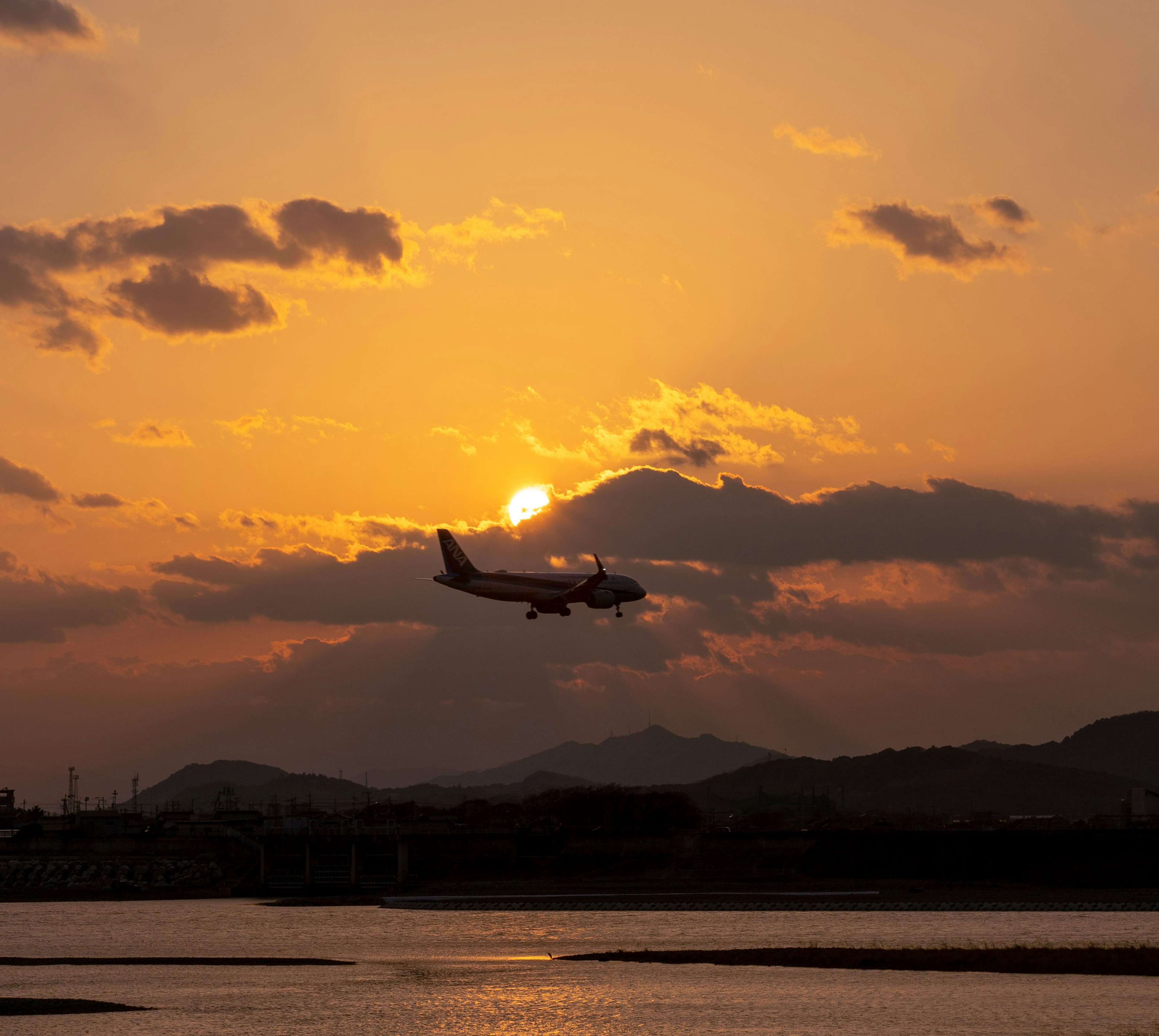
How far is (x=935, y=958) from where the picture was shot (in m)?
A: 65.9

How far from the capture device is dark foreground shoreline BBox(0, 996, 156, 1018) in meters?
51.7

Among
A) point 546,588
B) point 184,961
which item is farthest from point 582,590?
point 184,961

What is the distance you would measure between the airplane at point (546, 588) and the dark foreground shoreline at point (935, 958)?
226 ft

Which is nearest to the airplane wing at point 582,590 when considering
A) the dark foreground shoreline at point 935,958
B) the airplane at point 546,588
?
the airplane at point 546,588

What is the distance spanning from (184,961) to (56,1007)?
19.3 meters

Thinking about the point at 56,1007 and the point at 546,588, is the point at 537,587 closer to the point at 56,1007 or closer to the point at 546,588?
the point at 546,588

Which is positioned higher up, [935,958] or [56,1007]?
[56,1007]

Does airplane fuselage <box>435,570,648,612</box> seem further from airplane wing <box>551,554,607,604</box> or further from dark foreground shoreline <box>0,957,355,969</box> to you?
dark foreground shoreline <box>0,957,355,969</box>

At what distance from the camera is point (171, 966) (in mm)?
69438

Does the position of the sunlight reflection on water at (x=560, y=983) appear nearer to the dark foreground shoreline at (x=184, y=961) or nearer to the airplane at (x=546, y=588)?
the dark foreground shoreline at (x=184, y=961)

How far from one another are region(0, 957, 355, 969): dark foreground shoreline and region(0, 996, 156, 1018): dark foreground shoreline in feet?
48.6

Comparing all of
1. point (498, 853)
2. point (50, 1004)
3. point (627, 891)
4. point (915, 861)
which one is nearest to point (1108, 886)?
point (915, 861)

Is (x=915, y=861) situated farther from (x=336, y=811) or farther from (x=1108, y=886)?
(x=336, y=811)

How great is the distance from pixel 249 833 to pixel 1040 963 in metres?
96.8
